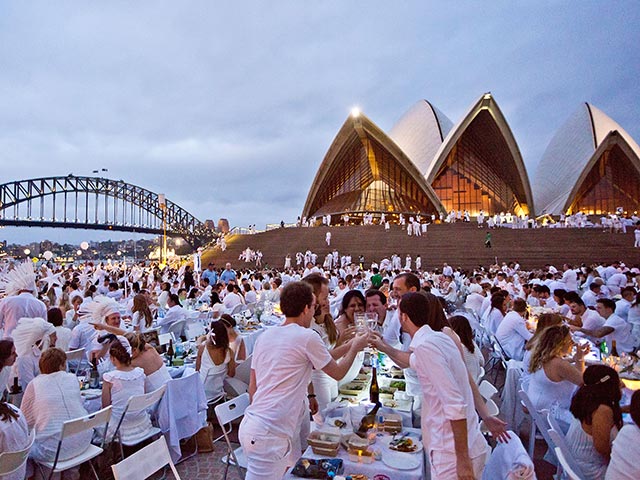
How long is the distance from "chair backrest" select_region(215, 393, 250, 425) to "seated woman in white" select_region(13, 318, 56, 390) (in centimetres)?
260

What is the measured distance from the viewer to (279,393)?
2.45 m

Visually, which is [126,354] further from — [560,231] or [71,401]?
[560,231]

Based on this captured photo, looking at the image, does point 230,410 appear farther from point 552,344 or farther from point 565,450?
point 552,344

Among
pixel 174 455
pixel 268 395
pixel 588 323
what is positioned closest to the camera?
pixel 268 395

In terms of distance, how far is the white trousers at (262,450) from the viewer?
241 centimetres

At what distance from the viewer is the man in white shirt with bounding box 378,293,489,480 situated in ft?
6.64

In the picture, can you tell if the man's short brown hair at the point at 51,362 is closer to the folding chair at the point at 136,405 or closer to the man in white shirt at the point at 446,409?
the folding chair at the point at 136,405

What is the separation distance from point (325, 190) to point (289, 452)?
165ft

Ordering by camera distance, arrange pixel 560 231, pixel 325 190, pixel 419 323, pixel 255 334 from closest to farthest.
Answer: pixel 419 323, pixel 255 334, pixel 560 231, pixel 325 190

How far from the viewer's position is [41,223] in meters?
72.3

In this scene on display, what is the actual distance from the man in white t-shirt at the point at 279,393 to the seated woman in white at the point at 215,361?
257cm

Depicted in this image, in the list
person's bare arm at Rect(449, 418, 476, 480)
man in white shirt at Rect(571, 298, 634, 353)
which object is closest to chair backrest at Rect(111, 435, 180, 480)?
person's bare arm at Rect(449, 418, 476, 480)

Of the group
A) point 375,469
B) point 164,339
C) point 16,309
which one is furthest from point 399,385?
point 16,309

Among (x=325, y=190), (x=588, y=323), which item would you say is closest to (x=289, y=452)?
(x=588, y=323)
